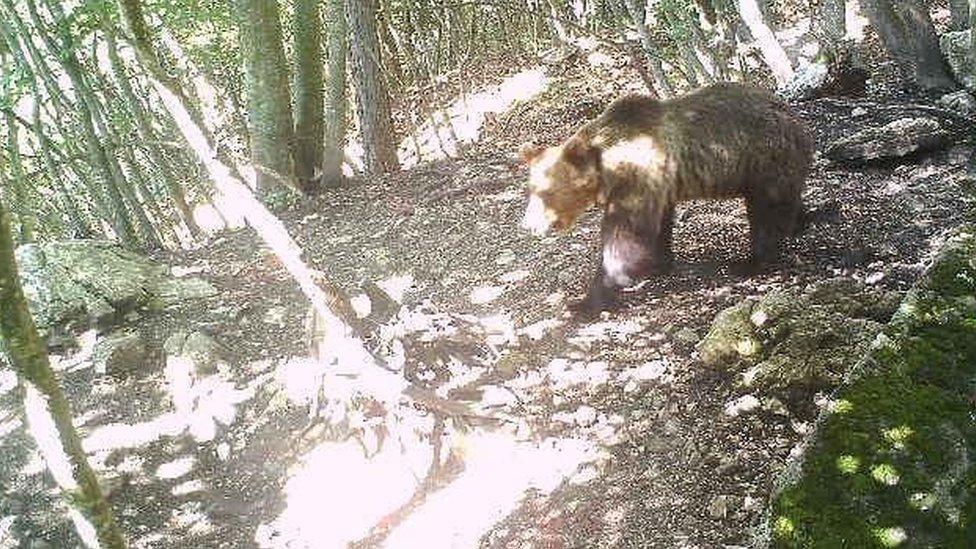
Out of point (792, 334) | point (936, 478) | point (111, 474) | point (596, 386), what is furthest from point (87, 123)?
point (936, 478)

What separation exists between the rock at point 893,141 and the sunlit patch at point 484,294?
10.6 ft

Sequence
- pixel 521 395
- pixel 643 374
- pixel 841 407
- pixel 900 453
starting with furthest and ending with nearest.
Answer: pixel 521 395
pixel 643 374
pixel 841 407
pixel 900 453

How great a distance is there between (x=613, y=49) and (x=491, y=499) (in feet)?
43.7

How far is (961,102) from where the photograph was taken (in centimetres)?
823

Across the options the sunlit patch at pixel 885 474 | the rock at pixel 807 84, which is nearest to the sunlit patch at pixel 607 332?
the sunlit patch at pixel 885 474

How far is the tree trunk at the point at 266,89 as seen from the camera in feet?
33.5

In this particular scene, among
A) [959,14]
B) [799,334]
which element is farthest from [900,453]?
[959,14]

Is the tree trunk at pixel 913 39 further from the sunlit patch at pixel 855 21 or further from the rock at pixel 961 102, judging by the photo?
the sunlit patch at pixel 855 21

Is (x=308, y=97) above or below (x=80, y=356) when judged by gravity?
above

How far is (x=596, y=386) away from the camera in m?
5.36

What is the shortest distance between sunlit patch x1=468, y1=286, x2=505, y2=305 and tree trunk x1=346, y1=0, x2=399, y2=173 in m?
4.14

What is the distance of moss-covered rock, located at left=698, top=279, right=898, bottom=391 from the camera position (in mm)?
4508

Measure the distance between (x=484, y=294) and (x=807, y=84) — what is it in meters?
4.89

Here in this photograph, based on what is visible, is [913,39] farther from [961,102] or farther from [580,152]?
[580,152]
